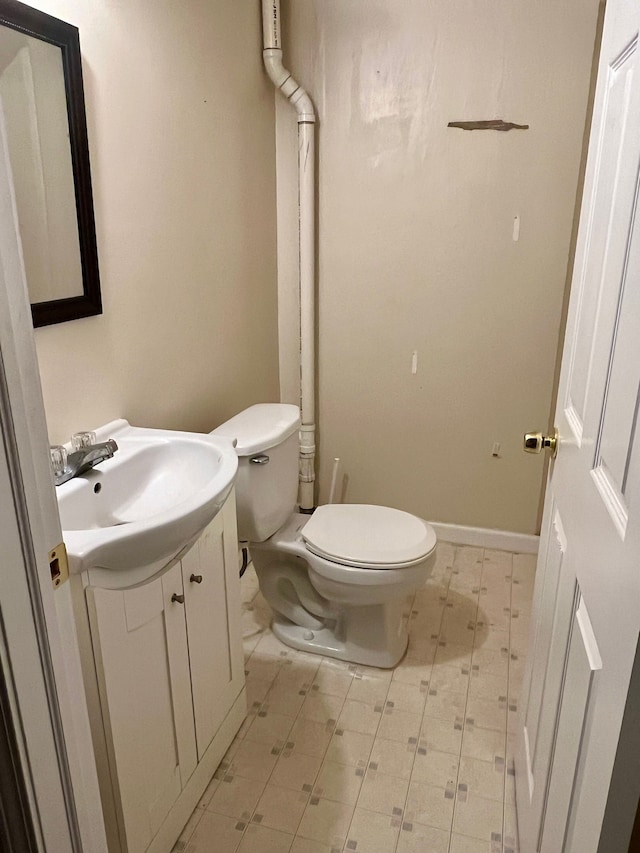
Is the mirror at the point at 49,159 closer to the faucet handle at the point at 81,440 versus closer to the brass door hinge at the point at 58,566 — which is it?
the faucet handle at the point at 81,440

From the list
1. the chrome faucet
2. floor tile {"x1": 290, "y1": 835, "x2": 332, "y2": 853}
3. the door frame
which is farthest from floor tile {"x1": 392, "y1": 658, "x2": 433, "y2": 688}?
the door frame

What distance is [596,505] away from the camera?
35.4 inches

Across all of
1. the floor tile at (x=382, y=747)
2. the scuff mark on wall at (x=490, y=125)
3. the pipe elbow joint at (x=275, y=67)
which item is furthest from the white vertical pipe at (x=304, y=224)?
the floor tile at (x=382, y=747)

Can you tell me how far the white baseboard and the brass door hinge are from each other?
2.17 m

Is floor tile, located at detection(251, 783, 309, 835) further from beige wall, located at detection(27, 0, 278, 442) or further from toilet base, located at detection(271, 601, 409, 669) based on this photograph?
beige wall, located at detection(27, 0, 278, 442)

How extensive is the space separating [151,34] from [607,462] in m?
1.57

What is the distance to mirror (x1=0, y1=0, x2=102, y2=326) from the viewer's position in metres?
1.27

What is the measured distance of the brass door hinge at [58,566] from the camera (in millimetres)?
775

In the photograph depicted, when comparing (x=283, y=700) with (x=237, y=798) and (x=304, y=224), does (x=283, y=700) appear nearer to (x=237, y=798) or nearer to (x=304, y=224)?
(x=237, y=798)

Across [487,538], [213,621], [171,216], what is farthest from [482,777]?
[171,216]

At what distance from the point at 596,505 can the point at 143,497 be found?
1.00 meters

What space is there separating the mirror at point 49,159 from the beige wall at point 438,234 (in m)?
1.21

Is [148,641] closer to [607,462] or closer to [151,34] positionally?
[607,462]

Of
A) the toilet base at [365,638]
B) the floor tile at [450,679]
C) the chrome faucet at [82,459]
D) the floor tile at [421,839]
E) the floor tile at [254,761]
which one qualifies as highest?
the chrome faucet at [82,459]
